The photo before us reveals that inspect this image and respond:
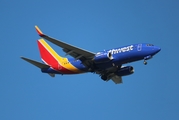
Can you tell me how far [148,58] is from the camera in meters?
63.5

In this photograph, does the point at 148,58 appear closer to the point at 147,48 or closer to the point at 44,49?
the point at 147,48

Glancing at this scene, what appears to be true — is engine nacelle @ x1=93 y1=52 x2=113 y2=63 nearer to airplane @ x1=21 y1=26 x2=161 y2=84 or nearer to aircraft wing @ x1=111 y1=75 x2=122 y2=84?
airplane @ x1=21 y1=26 x2=161 y2=84

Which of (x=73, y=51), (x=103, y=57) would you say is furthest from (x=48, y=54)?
(x=103, y=57)

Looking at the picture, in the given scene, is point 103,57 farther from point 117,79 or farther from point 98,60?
point 117,79

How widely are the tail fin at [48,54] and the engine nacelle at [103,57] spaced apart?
8854 mm

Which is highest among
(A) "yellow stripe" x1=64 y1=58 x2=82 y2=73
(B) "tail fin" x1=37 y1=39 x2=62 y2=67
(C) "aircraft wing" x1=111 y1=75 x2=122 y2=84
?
(B) "tail fin" x1=37 y1=39 x2=62 y2=67

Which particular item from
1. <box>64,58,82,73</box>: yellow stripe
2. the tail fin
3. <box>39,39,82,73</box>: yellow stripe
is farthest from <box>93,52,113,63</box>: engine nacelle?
the tail fin

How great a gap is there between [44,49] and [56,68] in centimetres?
691

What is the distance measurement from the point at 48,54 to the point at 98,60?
12.7m

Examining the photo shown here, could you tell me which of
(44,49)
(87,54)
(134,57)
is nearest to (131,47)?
(134,57)

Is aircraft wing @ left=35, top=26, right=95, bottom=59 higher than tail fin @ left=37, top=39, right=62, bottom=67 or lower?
lower

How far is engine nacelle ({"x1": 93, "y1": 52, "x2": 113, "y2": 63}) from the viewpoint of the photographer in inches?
2493

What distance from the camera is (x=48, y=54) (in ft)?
241

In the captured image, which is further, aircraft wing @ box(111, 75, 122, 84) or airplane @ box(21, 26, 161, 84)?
aircraft wing @ box(111, 75, 122, 84)
